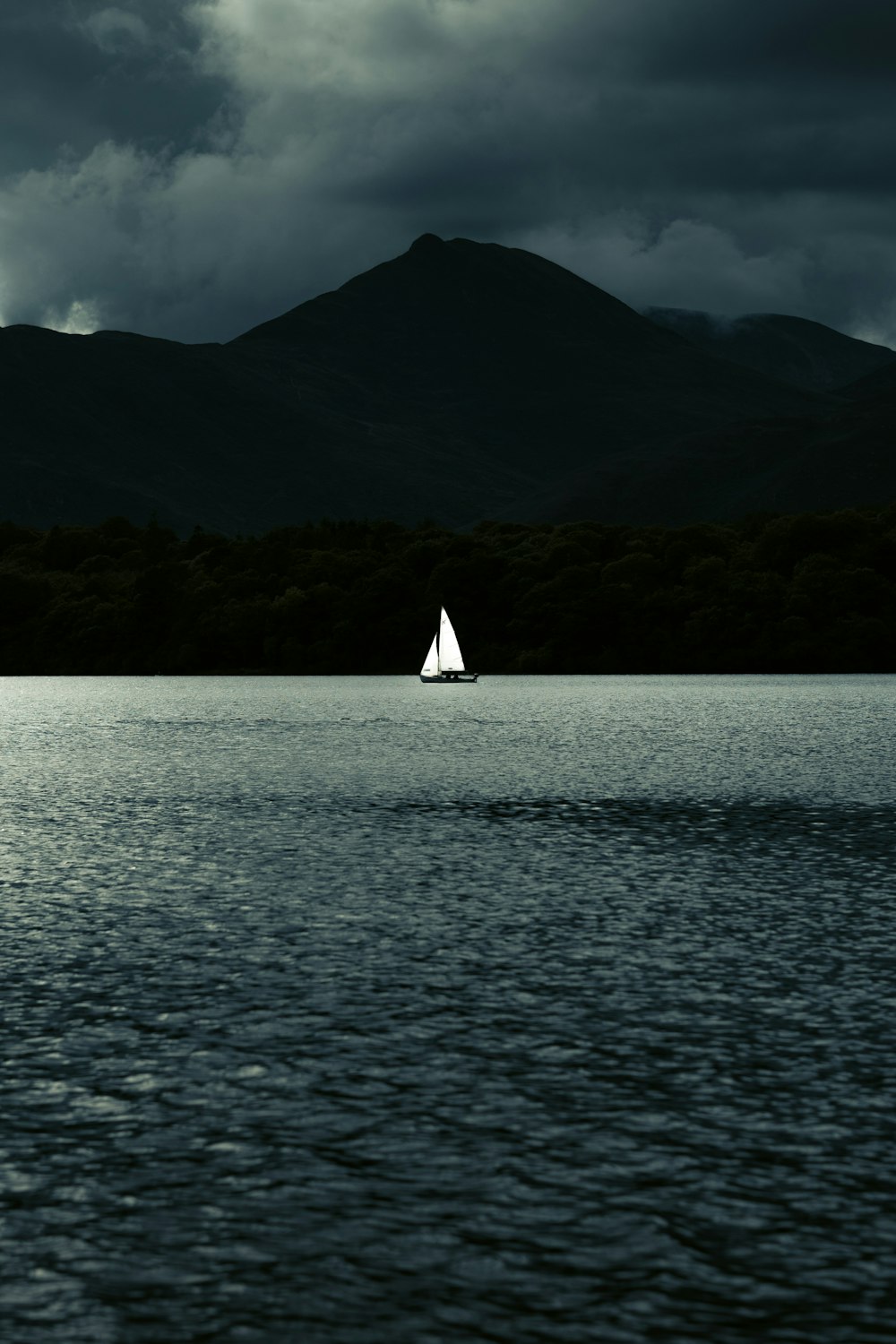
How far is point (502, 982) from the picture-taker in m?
33.2

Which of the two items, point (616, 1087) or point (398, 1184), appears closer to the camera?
point (398, 1184)

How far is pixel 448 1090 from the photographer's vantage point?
24.4 m

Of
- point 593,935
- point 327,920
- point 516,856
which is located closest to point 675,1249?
point 593,935

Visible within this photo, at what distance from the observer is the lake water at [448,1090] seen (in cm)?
1633

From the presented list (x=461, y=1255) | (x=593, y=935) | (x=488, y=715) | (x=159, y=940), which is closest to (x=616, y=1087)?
(x=461, y=1255)

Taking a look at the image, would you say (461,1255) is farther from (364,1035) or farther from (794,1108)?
(364,1035)

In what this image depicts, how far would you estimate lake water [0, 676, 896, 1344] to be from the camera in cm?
1633

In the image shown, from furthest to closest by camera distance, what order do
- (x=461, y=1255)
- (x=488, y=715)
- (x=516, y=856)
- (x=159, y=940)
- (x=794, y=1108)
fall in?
1. (x=488, y=715)
2. (x=516, y=856)
3. (x=159, y=940)
4. (x=794, y=1108)
5. (x=461, y=1255)

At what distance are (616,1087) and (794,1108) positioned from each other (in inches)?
112

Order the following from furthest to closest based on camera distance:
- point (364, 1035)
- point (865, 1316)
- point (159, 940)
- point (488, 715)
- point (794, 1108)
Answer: point (488, 715) < point (159, 940) < point (364, 1035) < point (794, 1108) < point (865, 1316)

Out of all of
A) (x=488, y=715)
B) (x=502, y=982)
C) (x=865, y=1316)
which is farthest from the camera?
(x=488, y=715)

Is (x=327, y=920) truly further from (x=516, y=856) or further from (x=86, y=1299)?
(x=86, y=1299)

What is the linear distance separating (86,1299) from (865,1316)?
8020 mm

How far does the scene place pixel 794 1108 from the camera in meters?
23.3
